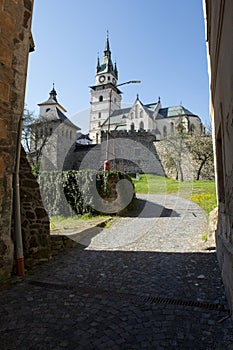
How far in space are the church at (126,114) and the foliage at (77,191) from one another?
30433 millimetres

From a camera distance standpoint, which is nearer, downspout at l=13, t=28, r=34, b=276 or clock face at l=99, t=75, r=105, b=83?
downspout at l=13, t=28, r=34, b=276

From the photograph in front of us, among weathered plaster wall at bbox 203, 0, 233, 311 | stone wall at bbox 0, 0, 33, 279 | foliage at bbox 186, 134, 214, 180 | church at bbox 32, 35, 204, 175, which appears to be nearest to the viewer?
weathered plaster wall at bbox 203, 0, 233, 311

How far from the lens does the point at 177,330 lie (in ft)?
7.20

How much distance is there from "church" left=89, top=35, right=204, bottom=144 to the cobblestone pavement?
35.9 metres

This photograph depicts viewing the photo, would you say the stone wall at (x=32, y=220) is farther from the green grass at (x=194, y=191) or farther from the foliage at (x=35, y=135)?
the foliage at (x=35, y=135)

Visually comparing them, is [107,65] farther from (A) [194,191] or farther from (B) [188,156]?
(A) [194,191]

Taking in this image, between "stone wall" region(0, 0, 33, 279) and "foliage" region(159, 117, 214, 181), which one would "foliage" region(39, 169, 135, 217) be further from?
"foliage" region(159, 117, 214, 181)

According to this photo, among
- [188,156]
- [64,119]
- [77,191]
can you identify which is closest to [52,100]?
[64,119]

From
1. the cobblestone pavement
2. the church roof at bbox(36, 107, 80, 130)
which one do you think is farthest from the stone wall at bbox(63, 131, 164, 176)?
the cobblestone pavement

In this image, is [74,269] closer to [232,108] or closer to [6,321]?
[6,321]

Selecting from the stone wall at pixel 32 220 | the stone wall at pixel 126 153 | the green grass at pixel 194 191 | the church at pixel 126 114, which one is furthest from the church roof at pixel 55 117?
the stone wall at pixel 32 220

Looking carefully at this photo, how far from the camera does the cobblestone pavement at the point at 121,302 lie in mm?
2078

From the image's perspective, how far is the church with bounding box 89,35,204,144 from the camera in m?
47.6

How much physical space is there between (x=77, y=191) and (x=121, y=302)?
7122 mm
